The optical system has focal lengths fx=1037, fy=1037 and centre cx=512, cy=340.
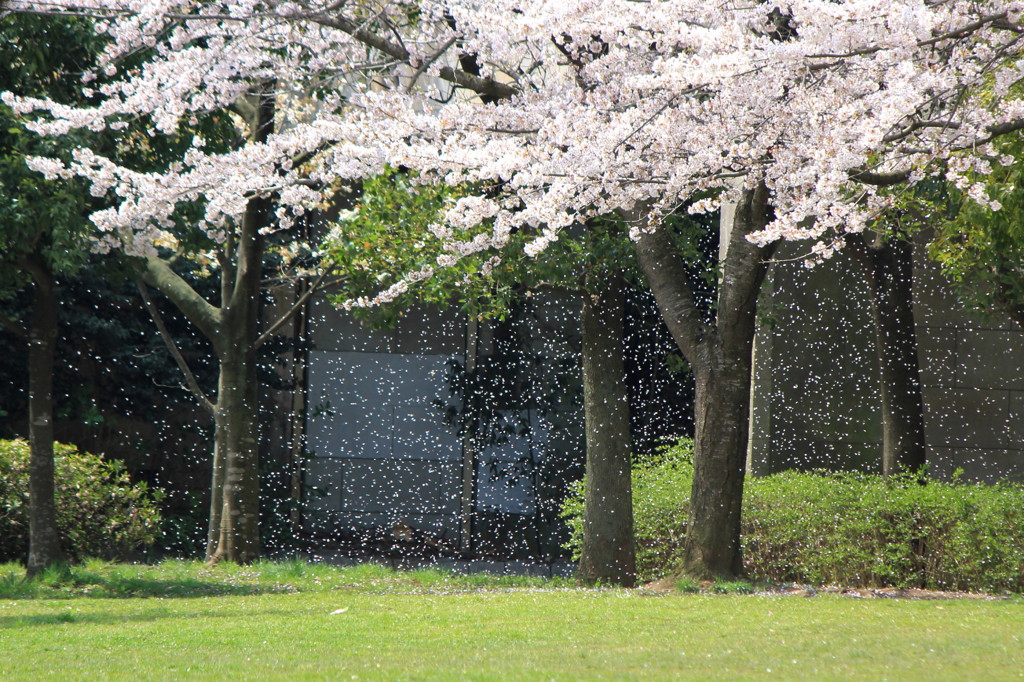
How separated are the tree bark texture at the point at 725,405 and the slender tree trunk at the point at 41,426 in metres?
4.88

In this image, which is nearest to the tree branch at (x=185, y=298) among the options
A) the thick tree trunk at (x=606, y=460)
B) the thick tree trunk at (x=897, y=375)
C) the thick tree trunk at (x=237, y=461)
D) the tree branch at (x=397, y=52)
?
the thick tree trunk at (x=237, y=461)

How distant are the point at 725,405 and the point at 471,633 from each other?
3.29 m

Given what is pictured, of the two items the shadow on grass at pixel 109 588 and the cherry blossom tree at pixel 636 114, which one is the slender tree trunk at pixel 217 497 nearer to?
the shadow on grass at pixel 109 588

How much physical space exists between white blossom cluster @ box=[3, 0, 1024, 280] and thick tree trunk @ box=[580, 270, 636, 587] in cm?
147

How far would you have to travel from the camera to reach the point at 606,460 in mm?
9070

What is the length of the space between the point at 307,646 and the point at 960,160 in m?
4.31

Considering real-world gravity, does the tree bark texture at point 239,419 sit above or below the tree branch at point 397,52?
below

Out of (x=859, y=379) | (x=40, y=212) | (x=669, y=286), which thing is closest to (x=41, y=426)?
(x=40, y=212)

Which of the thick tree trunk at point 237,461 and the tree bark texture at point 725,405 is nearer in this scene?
the tree bark texture at point 725,405

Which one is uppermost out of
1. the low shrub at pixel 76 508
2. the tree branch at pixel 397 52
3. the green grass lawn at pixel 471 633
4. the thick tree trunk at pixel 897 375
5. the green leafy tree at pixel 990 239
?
the tree branch at pixel 397 52

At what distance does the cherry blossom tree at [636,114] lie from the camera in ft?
17.3

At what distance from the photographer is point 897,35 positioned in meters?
4.77

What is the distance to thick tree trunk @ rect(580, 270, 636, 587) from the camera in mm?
9047

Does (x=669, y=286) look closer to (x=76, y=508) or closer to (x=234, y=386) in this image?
(x=234, y=386)
